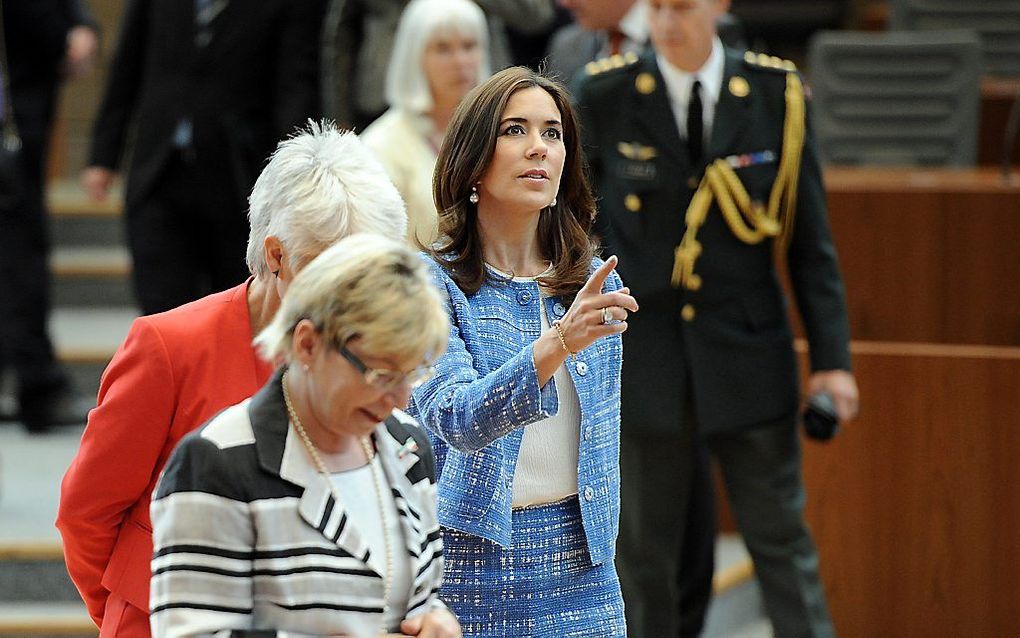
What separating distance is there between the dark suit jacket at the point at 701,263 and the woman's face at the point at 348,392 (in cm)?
166

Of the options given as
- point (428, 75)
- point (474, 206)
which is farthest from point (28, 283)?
point (474, 206)

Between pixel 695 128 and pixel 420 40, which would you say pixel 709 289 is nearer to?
pixel 695 128

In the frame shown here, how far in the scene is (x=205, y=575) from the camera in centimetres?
145

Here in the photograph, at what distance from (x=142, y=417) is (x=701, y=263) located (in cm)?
150

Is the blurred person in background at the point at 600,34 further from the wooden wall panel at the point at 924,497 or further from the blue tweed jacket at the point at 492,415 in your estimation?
the blue tweed jacket at the point at 492,415

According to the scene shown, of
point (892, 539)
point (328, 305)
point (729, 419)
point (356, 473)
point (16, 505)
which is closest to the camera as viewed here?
point (328, 305)

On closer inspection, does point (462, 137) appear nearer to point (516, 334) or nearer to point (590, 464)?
point (516, 334)

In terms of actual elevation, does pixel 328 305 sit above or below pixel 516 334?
above

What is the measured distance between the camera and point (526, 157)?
7.15ft

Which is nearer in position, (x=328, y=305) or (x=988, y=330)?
(x=328, y=305)

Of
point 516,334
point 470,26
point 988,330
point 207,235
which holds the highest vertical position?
point 470,26

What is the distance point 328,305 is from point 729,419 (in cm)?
180

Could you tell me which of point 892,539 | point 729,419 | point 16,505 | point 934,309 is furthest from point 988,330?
point 16,505

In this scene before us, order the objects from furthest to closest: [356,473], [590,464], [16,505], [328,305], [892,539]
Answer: [16,505]
[892,539]
[590,464]
[356,473]
[328,305]
